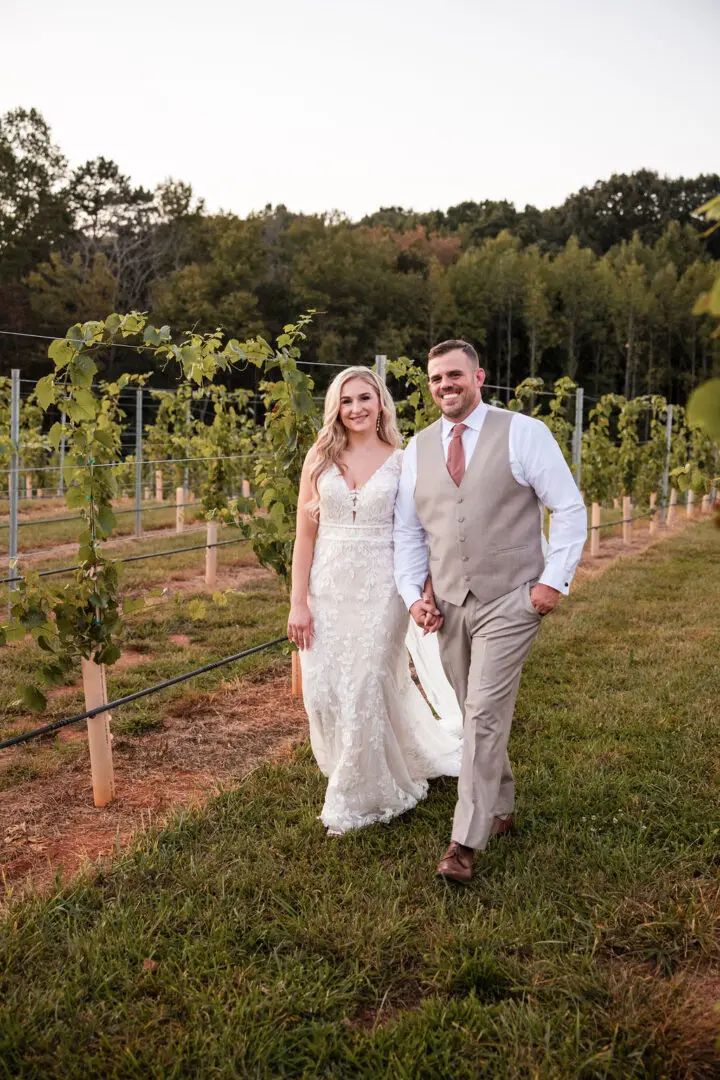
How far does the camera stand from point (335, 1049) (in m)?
2.08

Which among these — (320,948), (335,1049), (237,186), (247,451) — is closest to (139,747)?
(320,948)

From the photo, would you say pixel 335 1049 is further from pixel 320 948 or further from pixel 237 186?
pixel 237 186

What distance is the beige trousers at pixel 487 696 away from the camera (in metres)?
2.77

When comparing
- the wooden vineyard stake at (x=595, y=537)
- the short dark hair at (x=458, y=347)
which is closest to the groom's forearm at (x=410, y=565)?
the short dark hair at (x=458, y=347)

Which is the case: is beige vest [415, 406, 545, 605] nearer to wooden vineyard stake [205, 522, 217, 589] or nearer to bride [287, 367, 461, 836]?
bride [287, 367, 461, 836]

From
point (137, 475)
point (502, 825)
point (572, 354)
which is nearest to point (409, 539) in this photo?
point (502, 825)

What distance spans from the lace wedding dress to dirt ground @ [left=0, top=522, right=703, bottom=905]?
65cm

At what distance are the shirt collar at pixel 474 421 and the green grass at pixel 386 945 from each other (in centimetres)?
145

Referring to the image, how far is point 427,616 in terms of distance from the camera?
302 cm

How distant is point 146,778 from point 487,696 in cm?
181

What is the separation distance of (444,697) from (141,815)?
1.50 meters

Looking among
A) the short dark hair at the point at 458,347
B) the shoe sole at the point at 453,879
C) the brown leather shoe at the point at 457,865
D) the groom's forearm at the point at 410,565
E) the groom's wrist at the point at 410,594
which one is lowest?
the shoe sole at the point at 453,879

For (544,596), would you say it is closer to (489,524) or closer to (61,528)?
(489,524)

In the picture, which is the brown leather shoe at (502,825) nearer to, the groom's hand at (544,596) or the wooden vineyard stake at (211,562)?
the groom's hand at (544,596)
